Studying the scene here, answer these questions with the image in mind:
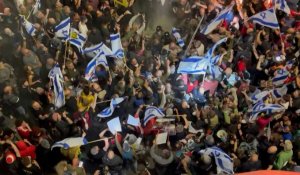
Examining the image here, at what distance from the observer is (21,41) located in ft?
46.3

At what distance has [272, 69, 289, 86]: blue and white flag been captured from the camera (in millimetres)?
16023

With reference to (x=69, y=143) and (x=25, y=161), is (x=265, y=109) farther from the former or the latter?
(x=25, y=161)

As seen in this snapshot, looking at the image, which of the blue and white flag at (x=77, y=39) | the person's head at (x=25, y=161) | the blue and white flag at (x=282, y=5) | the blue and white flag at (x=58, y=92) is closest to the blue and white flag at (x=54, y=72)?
the blue and white flag at (x=58, y=92)

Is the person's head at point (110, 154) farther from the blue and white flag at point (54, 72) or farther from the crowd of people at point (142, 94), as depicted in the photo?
the blue and white flag at point (54, 72)

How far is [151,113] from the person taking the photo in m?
13.9

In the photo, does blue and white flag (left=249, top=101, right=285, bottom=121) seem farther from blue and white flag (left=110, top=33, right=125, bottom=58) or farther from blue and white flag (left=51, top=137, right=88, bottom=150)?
blue and white flag (left=51, top=137, right=88, bottom=150)

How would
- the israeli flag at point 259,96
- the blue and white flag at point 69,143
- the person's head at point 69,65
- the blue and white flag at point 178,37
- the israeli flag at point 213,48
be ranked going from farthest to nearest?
the blue and white flag at point 178,37, the israeli flag at point 213,48, the israeli flag at point 259,96, the person's head at point 69,65, the blue and white flag at point 69,143

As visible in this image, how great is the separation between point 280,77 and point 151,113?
3679 mm

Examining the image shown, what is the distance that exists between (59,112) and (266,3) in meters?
6.94

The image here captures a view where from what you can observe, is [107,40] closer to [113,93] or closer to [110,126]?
[113,93]

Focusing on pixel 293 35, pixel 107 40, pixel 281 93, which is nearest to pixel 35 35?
pixel 107 40

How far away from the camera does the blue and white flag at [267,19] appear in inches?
627

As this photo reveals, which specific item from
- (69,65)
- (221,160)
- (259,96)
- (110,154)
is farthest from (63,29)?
(259,96)

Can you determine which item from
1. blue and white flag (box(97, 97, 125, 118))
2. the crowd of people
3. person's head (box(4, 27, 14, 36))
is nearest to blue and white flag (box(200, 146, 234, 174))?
the crowd of people
